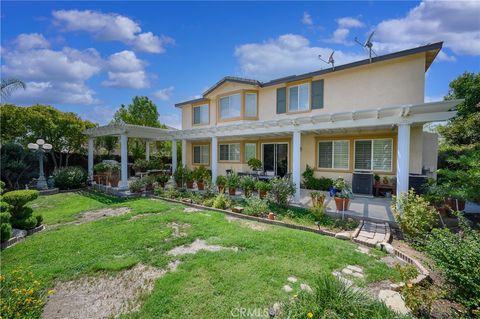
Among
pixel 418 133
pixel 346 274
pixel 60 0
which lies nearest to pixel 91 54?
pixel 60 0

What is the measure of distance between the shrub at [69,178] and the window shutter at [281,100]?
13.8 meters

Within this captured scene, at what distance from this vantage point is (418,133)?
999cm

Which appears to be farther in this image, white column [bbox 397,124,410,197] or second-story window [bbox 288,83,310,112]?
second-story window [bbox 288,83,310,112]

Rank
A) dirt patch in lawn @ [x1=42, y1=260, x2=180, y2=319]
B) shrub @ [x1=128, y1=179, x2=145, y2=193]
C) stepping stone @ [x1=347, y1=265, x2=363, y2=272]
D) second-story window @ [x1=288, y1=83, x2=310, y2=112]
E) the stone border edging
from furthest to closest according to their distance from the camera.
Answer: shrub @ [x1=128, y1=179, x2=145, y2=193], second-story window @ [x1=288, y1=83, x2=310, y2=112], the stone border edging, stepping stone @ [x1=347, y1=265, x2=363, y2=272], dirt patch in lawn @ [x1=42, y1=260, x2=180, y2=319]

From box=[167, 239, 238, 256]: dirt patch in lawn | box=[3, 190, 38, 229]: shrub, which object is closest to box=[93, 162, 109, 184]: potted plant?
box=[3, 190, 38, 229]: shrub

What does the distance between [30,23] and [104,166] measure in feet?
31.1

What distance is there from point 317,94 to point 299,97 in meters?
1.04

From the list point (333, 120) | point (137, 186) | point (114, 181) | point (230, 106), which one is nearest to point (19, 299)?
point (333, 120)

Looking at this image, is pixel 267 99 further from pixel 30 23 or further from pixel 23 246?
pixel 23 246

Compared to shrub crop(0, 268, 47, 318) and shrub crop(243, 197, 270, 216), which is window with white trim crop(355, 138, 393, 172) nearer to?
shrub crop(243, 197, 270, 216)

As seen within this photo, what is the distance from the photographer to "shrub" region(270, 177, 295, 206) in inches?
357

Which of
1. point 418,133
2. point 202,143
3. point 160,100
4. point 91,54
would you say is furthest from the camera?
point 160,100

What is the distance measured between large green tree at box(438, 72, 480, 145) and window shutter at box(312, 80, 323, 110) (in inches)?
271

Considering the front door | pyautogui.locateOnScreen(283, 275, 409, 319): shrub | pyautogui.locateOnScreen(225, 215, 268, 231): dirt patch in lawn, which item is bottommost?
pyautogui.locateOnScreen(225, 215, 268, 231): dirt patch in lawn
